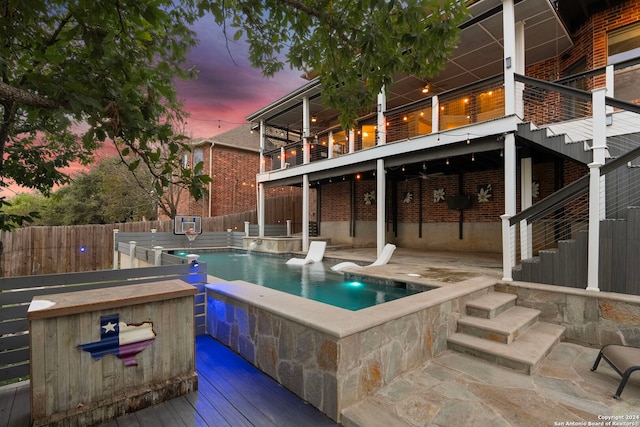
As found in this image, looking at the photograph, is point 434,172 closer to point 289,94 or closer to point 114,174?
point 289,94

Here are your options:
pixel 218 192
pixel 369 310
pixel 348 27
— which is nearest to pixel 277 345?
pixel 369 310

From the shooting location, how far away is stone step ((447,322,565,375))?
3133 millimetres

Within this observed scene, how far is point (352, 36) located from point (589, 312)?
461cm

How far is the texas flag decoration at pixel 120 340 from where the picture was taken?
224 centimetres

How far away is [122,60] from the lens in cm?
185

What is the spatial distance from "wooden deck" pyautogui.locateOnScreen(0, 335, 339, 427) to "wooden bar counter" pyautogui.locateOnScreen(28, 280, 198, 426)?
12 cm

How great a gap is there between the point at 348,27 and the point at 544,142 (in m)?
5.19

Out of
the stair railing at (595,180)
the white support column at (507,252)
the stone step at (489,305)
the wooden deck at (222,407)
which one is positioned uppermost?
the stair railing at (595,180)

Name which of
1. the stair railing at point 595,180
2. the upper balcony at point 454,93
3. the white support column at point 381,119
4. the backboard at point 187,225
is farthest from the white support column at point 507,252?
the backboard at point 187,225

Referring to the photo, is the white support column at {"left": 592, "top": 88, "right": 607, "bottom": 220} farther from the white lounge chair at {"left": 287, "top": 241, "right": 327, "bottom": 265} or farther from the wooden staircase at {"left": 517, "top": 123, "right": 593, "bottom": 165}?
the white lounge chair at {"left": 287, "top": 241, "right": 327, "bottom": 265}

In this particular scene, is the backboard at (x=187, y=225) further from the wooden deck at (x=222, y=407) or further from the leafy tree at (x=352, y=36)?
the leafy tree at (x=352, y=36)

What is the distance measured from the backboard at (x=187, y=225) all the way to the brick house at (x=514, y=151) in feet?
12.2

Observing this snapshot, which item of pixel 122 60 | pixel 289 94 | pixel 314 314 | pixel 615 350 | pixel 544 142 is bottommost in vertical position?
pixel 615 350

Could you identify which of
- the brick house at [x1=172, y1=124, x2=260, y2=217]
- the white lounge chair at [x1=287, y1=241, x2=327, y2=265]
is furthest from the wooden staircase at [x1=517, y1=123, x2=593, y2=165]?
the brick house at [x1=172, y1=124, x2=260, y2=217]
